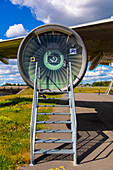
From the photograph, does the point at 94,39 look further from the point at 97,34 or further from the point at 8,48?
the point at 8,48

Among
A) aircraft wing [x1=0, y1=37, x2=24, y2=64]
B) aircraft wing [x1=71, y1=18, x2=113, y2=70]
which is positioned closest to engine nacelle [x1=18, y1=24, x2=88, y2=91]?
aircraft wing [x1=71, y1=18, x2=113, y2=70]

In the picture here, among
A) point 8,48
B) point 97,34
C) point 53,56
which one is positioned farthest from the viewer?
point 8,48

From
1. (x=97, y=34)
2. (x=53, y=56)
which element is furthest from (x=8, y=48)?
(x=97, y=34)

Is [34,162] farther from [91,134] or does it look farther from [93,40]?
[93,40]

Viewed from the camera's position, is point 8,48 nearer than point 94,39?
No

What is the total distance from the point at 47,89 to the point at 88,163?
3.36m

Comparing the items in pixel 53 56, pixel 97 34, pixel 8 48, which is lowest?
pixel 53 56

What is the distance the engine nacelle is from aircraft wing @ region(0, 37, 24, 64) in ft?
9.62

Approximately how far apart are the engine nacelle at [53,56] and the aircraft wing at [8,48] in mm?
2934

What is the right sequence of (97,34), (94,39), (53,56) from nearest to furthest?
(53,56) → (97,34) → (94,39)

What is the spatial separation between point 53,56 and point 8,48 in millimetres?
5581

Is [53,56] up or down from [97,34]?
down

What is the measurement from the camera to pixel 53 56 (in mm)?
6672

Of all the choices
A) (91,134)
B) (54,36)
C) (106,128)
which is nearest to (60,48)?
(54,36)
